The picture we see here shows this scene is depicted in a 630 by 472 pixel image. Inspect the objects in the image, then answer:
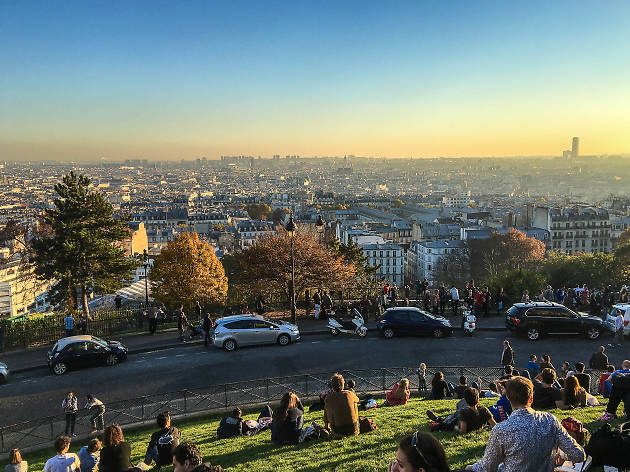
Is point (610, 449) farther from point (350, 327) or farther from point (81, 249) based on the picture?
point (81, 249)

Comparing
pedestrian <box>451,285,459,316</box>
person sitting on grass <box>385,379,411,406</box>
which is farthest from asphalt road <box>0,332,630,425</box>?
person sitting on grass <box>385,379,411,406</box>

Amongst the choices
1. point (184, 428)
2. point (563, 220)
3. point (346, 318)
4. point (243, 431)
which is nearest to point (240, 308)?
point (346, 318)

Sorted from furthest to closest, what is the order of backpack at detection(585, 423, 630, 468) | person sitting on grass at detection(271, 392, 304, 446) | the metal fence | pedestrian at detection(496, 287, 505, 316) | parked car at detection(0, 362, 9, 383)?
pedestrian at detection(496, 287, 505, 316)
parked car at detection(0, 362, 9, 383)
the metal fence
person sitting on grass at detection(271, 392, 304, 446)
backpack at detection(585, 423, 630, 468)

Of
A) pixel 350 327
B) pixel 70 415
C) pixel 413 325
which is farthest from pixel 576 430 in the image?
pixel 350 327

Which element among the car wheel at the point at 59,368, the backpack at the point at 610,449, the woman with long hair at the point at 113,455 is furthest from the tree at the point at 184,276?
the backpack at the point at 610,449

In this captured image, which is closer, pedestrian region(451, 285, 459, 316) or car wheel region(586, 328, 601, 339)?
car wheel region(586, 328, 601, 339)

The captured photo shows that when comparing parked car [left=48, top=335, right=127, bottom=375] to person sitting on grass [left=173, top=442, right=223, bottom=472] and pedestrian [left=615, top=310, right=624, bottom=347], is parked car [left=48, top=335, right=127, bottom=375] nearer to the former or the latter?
person sitting on grass [left=173, top=442, right=223, bottom=472]

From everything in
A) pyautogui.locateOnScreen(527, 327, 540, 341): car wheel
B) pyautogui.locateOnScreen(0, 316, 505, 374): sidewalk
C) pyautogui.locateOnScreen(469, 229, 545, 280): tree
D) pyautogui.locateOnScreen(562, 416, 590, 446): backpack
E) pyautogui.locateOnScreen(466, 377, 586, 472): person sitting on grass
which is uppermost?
pyautogui.locateOnScreen(466, 377, 586, 472): person sitting on grass

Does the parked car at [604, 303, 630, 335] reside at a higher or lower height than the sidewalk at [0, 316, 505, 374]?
higher
